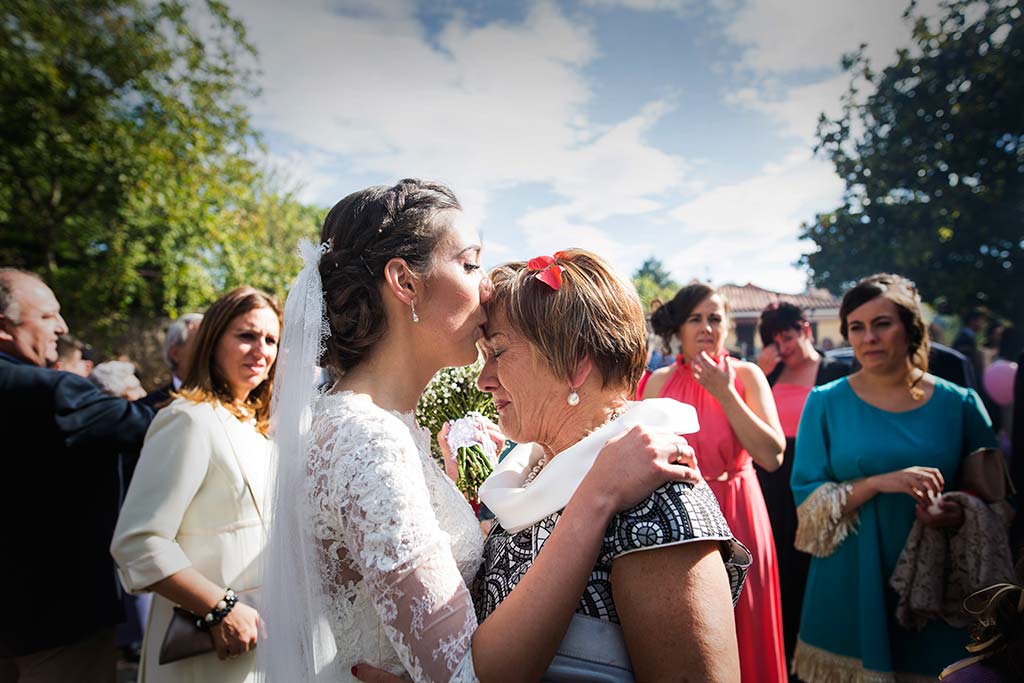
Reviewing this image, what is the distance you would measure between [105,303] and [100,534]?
386 inches

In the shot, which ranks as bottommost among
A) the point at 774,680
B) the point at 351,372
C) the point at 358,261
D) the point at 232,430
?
the point at 774,680

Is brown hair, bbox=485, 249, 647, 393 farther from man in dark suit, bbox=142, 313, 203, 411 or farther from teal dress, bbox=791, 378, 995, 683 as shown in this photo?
man in dark suit, bbox=142, 313, 203, 411

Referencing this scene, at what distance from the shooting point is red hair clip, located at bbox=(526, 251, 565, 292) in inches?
66.4

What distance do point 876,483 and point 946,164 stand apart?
13.2 m

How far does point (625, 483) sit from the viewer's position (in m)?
1.39

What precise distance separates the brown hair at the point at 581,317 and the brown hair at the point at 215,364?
6.04 feet

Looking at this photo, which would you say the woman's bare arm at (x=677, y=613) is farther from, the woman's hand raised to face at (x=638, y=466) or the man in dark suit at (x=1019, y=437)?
the man in dark suit at (x=1019, y=437)

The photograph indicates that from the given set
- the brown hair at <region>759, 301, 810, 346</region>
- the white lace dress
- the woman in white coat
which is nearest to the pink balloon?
the brown hair at <region>759, 301, 810, 346</region>

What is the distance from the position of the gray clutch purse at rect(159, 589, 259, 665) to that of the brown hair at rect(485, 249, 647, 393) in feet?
5.77

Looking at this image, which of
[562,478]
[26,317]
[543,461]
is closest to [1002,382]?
[543,461]

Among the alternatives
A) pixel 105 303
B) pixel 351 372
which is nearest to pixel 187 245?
pixel 105 303

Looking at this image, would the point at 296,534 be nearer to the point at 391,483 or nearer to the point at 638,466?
the point at 391,483

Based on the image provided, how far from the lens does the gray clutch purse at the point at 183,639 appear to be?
97.2 inches

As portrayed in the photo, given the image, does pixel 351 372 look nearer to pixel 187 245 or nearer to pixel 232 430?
pixel 232 430
